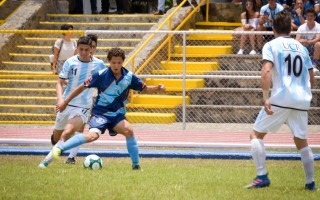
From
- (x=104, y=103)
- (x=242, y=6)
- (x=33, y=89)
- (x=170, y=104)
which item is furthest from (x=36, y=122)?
(x=104, y=103)

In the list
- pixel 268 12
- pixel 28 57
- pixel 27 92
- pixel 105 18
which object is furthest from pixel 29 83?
pixel 268 12

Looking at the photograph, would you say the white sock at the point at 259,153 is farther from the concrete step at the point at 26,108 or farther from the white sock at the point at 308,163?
the concrete step at the point at 26,108

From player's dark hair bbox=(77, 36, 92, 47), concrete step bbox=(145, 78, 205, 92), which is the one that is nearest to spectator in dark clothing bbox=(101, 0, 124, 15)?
concrete step bbox=(145, 78, 205, 92)

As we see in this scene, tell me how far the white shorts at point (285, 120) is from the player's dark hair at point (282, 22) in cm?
88

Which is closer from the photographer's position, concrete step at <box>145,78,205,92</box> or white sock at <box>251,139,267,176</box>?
white sock at <box>251,139,267,176</box>

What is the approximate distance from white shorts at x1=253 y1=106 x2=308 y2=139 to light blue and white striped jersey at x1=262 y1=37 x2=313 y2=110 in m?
0.07

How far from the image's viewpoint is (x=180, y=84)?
21.6m

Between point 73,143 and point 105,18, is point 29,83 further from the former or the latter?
point 73,143

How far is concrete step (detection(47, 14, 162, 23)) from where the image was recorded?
25.3 meters

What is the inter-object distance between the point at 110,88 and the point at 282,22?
283 centimetres

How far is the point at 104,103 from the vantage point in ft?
42.4

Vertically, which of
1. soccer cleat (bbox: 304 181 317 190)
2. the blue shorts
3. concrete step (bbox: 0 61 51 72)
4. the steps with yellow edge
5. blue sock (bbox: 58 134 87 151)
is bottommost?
the steps with yellow edge

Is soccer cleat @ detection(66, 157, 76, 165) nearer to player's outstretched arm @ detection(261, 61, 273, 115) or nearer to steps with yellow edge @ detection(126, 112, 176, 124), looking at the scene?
player's outstretched arm @ detection(261, 61, 273, 115)

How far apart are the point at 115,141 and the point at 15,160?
320 cm
